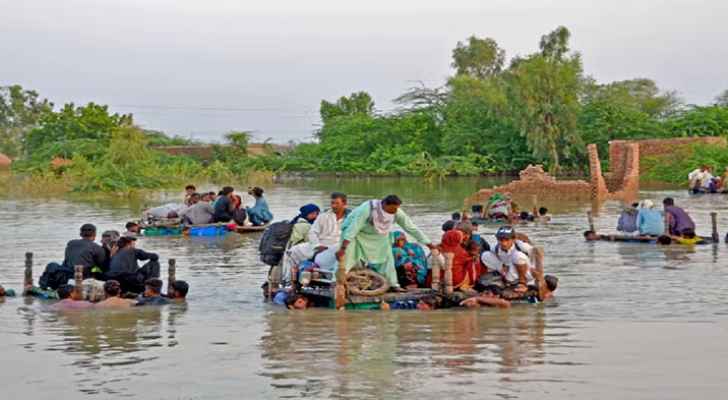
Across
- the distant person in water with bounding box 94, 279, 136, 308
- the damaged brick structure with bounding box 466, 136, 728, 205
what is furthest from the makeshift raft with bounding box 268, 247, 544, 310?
the damaged brick structure with bounding box 466, 136, 728, 205

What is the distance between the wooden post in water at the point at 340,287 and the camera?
12.7m

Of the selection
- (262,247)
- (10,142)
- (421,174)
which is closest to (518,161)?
(421,174)

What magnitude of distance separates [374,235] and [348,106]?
66418 mm

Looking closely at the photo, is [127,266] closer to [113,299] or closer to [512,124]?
[113,299]

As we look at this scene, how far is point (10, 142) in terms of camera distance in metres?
76.6

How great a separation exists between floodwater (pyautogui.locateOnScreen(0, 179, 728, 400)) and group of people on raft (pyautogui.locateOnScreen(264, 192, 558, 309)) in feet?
1.01

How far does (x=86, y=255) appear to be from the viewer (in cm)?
1401

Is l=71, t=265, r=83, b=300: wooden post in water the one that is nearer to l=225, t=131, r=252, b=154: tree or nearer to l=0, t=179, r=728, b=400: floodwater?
l=0, t=179, r=728, b=400: floodwater

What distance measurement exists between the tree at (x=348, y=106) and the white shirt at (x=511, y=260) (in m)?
64.8

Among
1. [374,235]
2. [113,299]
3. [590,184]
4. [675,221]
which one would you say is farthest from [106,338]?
[590,184]

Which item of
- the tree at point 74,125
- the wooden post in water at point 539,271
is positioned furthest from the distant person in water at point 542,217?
the tree at point 74,125

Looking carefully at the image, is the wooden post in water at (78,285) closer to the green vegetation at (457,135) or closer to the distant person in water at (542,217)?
the distant person in water at (542,217)

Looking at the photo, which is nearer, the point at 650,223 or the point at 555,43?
the point at 650,223

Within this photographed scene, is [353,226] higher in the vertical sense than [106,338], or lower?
higher
